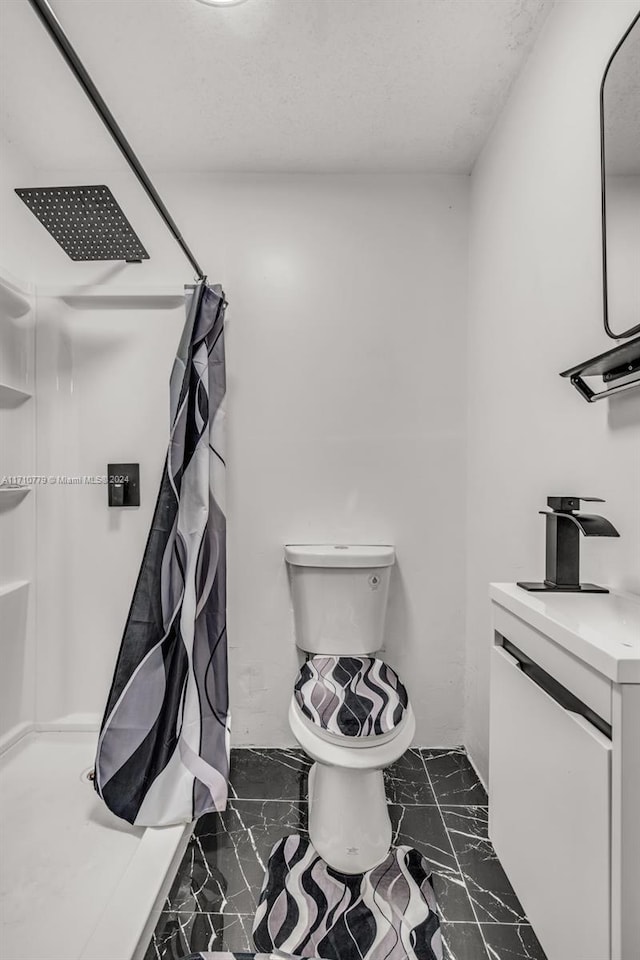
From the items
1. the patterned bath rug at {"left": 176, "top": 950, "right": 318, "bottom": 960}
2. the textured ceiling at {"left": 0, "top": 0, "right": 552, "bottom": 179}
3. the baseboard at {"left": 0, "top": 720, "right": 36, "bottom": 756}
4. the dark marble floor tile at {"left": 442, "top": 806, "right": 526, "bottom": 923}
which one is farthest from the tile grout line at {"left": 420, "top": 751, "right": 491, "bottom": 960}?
the textured ceiling at {"left": 0, "top": 0, "right": 552, "bottom": 179}

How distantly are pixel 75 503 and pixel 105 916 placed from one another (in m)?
1.40

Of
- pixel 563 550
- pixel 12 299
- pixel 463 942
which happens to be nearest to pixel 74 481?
pixel 12 299

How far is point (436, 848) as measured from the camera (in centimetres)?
157

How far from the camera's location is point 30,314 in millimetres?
2162

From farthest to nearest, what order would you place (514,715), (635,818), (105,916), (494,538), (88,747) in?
1. (88,747)
2. (494,538)
3. (105,916)
4. (514,715)
5. (635,818)

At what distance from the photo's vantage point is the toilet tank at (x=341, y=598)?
6.44 feet

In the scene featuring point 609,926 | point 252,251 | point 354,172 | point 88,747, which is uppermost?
point 354,172

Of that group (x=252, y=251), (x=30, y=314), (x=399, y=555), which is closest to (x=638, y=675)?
(x=399, y=555)

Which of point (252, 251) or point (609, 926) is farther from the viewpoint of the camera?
point (252, 251)

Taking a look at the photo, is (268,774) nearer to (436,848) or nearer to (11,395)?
(436,848)

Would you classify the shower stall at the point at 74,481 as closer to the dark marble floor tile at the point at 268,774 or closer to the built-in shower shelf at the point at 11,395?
the built-in shower shelf at the point at 11,395

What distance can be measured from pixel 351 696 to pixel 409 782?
2.01ft

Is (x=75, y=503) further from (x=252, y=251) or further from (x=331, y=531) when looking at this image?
(x=252, y=251)

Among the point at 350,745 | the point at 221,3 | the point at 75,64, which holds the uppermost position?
the point at 221,3
